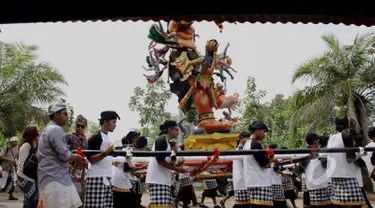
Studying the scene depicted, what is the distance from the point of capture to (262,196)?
8367mm

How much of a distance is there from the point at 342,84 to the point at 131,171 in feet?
33.3

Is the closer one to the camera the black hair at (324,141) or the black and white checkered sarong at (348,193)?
the black and white checkered sarong at (348,193)

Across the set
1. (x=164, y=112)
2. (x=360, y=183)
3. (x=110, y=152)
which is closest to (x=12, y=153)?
(x=110, y=152)

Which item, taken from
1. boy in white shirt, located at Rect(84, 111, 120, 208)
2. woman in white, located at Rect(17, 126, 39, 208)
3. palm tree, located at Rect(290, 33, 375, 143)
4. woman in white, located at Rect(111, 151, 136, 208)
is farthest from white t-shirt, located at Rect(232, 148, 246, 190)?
palm tree, located at Rect(290, 33, 375, 143)

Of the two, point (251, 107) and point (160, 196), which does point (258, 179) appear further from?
point (251, 107)

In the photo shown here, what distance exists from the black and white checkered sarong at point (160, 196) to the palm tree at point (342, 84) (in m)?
10.3

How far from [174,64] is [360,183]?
641 centimetres

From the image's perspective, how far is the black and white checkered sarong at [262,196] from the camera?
834 centimetres

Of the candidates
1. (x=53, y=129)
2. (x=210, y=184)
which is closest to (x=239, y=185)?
(x=210, y=184)

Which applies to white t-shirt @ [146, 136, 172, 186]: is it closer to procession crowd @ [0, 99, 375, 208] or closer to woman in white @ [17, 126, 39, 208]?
procession crowd @ [0, 99, 375, 208]

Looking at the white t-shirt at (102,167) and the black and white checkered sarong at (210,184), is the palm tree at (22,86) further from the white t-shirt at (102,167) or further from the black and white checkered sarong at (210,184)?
the white t-shirt at (102,167)

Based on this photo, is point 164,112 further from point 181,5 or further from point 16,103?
point 181,5

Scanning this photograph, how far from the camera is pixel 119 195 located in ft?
31.3

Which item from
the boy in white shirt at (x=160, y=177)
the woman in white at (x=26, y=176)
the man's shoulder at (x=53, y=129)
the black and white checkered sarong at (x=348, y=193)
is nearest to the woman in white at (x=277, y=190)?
the black and white checkered sarong at (x=348, y=193)
